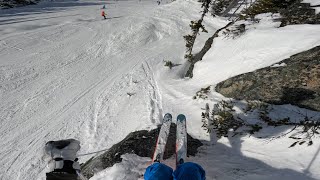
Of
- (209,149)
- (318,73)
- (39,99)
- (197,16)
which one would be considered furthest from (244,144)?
(197,16)

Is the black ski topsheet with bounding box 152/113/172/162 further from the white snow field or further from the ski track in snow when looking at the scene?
the ski track in snow

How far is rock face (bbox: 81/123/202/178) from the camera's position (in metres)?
6.17

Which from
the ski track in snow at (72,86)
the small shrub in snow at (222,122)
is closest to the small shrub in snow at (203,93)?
the ski track in snow at (72,86)

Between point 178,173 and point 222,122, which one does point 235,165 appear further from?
point 178,173

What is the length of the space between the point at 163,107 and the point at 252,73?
3.31 metres

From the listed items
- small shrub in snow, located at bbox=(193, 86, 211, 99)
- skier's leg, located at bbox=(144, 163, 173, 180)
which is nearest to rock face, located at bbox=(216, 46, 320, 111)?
small shrub in snow, located at bbox=(193, 86, 211, 99)

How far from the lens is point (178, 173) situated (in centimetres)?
394

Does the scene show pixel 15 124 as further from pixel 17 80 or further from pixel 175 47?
pixel 175 47

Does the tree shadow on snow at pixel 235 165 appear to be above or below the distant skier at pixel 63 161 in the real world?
below

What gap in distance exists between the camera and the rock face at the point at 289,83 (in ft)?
24.5

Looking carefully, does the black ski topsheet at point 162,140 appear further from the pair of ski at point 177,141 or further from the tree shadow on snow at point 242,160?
the tree shadow on snow at point 242,160

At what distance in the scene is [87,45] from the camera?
64.6ft

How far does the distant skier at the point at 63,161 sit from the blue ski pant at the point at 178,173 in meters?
0.97

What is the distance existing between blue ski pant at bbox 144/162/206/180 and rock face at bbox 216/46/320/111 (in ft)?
14.7
